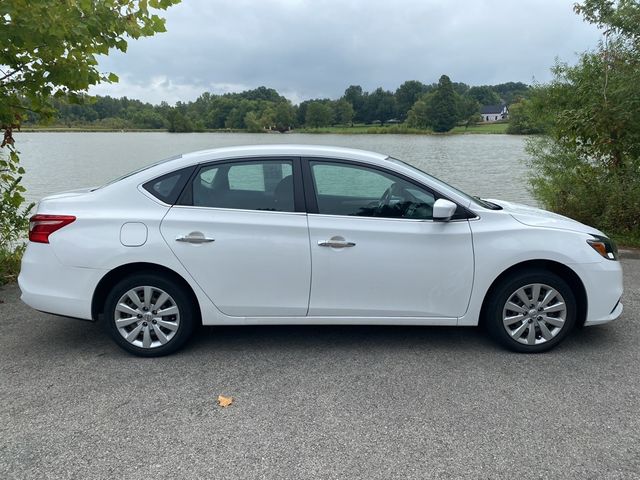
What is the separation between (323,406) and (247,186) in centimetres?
174

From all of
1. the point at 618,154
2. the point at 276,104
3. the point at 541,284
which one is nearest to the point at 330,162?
the point at 541,284

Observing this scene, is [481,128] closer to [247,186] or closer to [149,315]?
[247,186]

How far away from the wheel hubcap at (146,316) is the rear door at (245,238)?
322 millimetres

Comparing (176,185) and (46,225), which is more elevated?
(176,185)

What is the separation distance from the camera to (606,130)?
845 cm

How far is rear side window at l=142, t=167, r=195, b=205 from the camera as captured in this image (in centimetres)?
391

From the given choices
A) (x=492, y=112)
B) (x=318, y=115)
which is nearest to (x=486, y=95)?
(x=492, y=112)

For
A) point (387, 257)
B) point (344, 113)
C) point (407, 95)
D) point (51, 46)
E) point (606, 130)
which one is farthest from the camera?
point (407, 95)

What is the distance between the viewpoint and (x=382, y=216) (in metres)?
3.91

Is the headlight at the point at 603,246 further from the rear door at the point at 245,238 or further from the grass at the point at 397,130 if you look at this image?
the grass at the point at 397,130

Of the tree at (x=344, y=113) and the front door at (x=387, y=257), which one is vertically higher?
the tree at (x=344, y=113)

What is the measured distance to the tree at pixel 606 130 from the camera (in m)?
8.20

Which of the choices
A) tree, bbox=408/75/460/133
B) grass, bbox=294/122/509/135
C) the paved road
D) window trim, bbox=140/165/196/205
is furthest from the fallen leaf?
tree, bbox=408/75/460/133

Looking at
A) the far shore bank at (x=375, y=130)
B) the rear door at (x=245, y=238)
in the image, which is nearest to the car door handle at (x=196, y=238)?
the rear door at (x=245, y=238)
